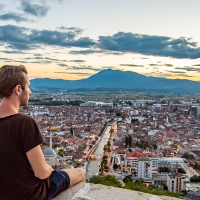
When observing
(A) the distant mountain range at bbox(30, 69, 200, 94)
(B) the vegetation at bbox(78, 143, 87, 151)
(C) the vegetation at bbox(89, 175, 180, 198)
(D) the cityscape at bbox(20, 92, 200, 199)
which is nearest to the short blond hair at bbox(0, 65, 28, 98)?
(C) the vegetation at bbox(89, 175, 180, 198)

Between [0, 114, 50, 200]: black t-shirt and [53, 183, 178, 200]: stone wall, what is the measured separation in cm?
20

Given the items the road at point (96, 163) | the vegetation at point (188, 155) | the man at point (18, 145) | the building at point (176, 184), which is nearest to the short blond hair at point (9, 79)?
the man at point (18, 145)

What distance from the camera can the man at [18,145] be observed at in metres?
1.04

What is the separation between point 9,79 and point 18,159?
0.27 meters

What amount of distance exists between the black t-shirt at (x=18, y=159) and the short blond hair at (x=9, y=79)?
0.29 feet

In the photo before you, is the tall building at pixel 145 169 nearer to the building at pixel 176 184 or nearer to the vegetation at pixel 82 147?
the building at pixel 176 184

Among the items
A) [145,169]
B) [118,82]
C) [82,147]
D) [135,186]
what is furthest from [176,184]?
[118,82]

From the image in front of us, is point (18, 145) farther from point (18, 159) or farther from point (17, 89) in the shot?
point (17, 89)

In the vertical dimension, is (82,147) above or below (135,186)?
below

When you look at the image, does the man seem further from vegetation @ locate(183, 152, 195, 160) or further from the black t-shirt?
vegetation @ locate(183, 152, 195, 160)

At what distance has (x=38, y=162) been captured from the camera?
1101 mm

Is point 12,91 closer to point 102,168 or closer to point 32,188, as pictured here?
point 32,188

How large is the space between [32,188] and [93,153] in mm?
15594

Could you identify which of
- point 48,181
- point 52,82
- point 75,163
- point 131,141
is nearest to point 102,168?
point 75,163
